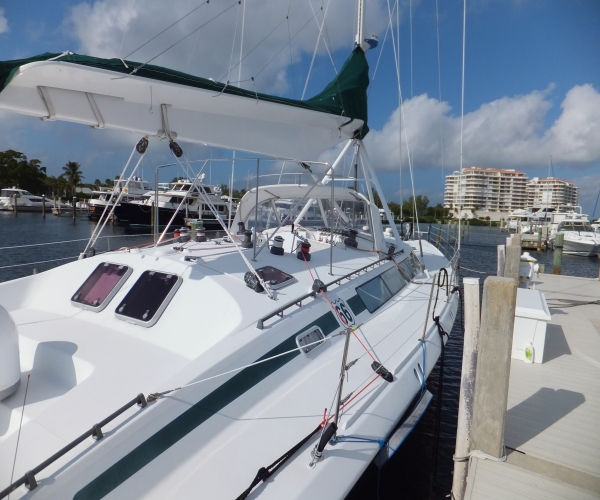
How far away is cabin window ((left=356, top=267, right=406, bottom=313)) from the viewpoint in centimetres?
568

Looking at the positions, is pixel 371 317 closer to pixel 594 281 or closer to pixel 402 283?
pixel 402 283

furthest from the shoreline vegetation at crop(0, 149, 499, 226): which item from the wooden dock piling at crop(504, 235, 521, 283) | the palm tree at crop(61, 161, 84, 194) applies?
the wooden dock piling at crop(504, 235, 521, 283)

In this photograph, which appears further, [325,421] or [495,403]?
[495,403]

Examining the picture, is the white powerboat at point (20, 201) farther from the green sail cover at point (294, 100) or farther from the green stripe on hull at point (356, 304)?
the green stripe on hull at point (356, 304)

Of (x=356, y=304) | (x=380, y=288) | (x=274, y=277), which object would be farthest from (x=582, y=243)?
(x=274, y=277)

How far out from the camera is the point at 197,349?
12.3 feet

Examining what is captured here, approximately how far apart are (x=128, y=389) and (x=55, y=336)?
A: 132cm

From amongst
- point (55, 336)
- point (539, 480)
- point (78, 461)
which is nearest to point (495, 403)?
point (539, 480)

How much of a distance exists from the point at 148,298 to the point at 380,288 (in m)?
3.40

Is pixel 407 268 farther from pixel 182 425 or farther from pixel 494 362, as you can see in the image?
pixel 182 425

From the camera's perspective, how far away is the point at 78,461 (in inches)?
95.7

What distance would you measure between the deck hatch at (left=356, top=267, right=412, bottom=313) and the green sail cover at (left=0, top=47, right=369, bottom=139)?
2605 millimetres

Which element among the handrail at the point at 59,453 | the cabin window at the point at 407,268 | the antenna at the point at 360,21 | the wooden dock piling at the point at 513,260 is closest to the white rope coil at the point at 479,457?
the handrail at the point at 59,453

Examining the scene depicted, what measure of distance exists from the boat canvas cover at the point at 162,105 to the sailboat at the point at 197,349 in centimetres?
2
